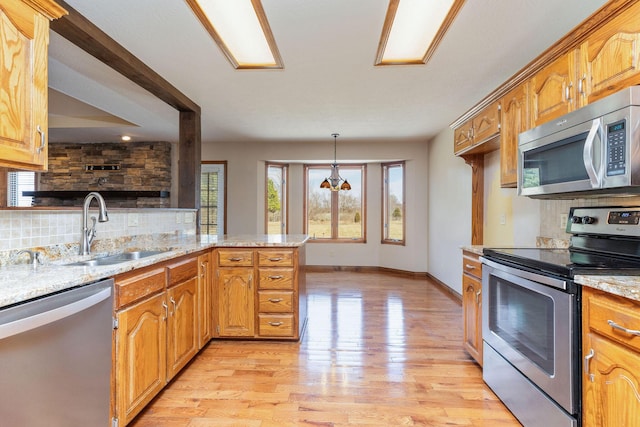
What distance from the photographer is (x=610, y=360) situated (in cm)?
134

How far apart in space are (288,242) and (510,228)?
214 centimetres

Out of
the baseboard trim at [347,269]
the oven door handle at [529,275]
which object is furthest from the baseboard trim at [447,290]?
the oven door handle at [529,275]

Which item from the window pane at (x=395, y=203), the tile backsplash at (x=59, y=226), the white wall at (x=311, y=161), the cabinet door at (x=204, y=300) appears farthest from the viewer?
the window pane at (x=395, y=203)

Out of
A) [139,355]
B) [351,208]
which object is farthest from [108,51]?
[351,208]

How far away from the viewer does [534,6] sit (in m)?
1.97

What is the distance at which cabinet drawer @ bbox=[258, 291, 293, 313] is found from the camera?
2971 millimetres

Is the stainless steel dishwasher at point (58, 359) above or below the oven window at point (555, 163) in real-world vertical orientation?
below

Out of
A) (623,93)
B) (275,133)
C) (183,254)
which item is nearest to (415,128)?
(275,133)

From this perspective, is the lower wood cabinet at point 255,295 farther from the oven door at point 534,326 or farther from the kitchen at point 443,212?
the kitchen at point 443,212

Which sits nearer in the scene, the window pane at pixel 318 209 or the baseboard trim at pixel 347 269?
the baseboard trim at pixel 347 269

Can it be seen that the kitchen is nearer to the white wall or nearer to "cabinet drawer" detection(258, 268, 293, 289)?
the white wall

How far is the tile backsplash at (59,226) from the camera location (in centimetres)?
175

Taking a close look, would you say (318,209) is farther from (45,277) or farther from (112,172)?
(45,277)

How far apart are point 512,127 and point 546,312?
1.39 m
